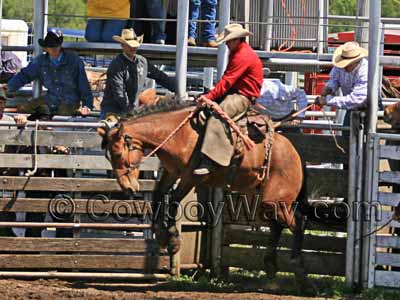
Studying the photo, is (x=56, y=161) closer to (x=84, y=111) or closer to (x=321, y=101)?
(x=84, y=111)

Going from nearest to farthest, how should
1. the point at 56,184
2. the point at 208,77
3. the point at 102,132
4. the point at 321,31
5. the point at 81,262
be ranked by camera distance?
1. the point at 102,132
2. the point at 56,184
3. the point at 81,262
4. the point at 321,31
5. the point at 208,77

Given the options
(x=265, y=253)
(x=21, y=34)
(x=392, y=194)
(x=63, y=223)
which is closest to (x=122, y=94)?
(x=63, y=223)

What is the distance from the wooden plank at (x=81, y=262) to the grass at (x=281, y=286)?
1.02ft

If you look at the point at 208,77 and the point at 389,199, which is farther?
the point at 208,77

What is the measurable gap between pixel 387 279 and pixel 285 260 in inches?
47.6

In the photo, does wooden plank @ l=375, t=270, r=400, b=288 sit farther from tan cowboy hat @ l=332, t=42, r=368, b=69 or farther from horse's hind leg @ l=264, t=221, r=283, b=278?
tan cowboy hat @ l=332, t=42, r=368, b=69

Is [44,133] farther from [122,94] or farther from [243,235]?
[243,235]

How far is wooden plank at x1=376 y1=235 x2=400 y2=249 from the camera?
11.5 metres

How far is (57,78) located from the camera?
1287cm

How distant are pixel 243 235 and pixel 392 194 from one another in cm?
184

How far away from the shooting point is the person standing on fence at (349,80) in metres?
11.7

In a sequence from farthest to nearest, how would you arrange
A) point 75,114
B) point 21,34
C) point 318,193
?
1. point 21,34
2. point 75,114
3. point 318,193

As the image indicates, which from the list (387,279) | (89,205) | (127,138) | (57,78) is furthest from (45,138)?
(387,279)

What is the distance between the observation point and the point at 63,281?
38.9 feet
